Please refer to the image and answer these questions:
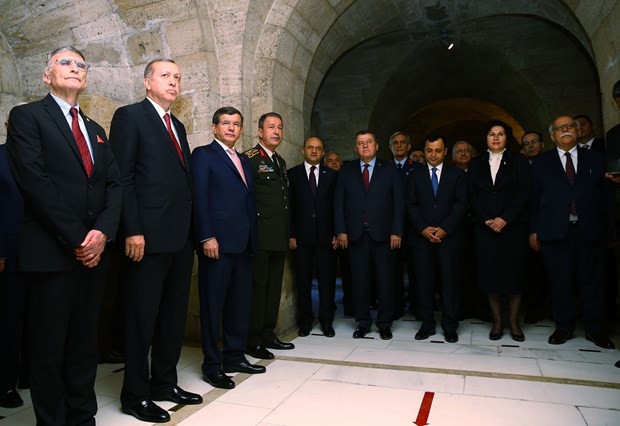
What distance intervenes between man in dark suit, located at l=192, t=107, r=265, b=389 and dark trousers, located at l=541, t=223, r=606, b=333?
2454 mm

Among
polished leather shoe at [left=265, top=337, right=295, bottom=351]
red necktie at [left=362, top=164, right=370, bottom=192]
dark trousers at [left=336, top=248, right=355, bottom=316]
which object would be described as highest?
red necktie at [left=362, top=164, right=370, bottom=192]

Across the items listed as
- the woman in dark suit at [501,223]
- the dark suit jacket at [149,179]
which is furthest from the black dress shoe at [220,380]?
the woman in dark suit at [501,223]

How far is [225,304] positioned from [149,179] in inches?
42.9

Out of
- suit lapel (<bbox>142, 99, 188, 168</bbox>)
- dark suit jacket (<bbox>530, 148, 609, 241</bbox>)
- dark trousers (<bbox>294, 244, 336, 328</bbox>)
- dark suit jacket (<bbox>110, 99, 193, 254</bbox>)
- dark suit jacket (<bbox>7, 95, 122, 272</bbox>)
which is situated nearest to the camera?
dark suit jacket (<bbox>7, 95, 122, 272</bbox>)

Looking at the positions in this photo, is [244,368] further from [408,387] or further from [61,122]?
[61,122]

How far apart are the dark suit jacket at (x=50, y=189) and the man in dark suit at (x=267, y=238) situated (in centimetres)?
147

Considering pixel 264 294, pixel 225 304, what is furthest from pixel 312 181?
pixel 225 304

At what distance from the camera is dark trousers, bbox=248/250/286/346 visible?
3527mm

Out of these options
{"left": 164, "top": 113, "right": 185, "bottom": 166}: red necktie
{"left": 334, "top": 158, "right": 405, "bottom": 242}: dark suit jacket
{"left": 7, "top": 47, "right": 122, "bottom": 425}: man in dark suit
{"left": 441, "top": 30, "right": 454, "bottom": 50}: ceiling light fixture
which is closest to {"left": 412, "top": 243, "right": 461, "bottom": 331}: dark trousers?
{"left": 334, "top": 158, "right": 405, "bottom": 242}: dark suit jacket

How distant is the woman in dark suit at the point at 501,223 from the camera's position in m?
3.80

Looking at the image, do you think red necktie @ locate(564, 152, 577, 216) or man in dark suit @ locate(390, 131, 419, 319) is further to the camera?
man in dark suit @ locate(390, 131, 419, 319)

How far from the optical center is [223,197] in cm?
306

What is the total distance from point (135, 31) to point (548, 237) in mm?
3916

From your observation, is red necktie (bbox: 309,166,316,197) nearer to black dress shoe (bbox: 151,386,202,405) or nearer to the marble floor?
the marble floor
